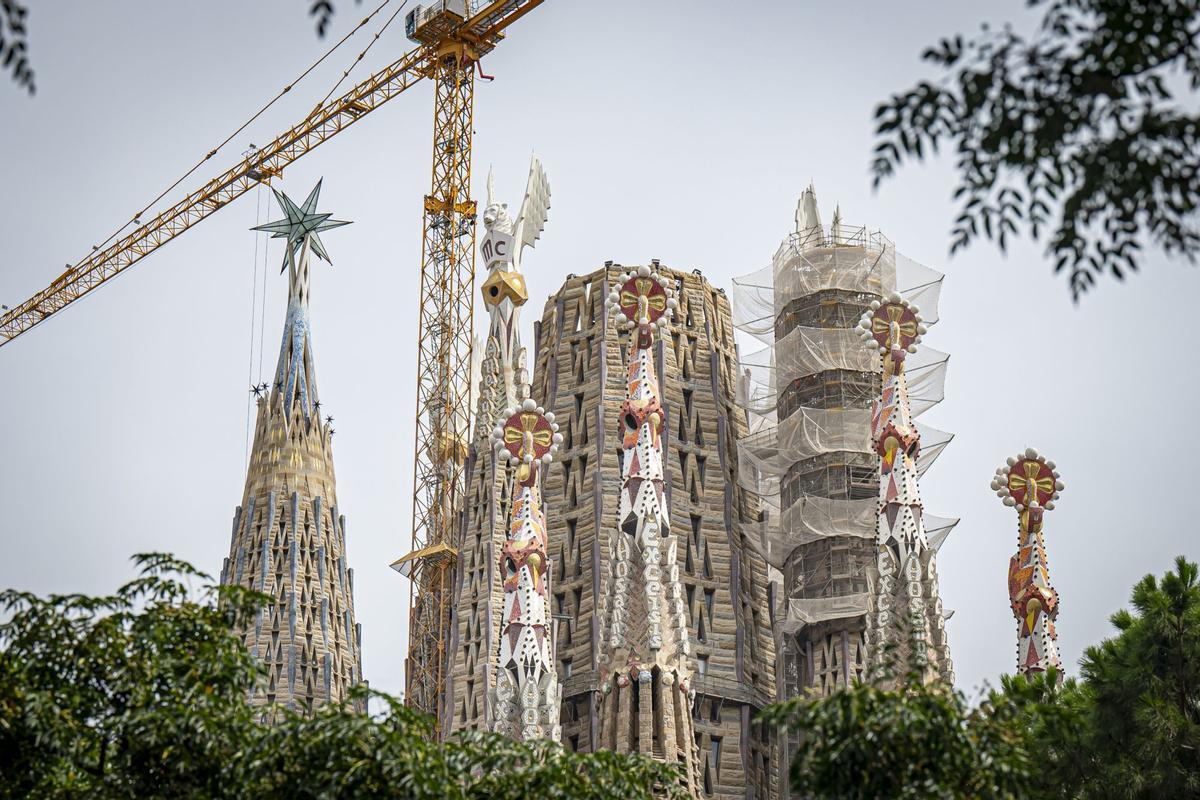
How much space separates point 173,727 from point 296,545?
1128 inches

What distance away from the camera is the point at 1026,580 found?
38062 millimetres

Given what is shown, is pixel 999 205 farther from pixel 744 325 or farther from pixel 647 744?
pixel 744 325

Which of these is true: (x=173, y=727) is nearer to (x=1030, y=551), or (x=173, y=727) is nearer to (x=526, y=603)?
(x=526, y=603)

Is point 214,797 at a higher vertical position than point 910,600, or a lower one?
lower

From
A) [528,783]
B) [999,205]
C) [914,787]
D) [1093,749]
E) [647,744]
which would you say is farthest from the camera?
[647,744]

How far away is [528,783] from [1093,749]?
29.5 feet

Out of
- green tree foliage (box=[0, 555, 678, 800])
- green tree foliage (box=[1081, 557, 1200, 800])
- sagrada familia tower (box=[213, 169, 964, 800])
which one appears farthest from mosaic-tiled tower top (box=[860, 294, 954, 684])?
green tree foliage (box=[0, 555, 678, 800])

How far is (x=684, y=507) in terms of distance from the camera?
42.2 metres

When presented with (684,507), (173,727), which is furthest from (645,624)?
(173,727)

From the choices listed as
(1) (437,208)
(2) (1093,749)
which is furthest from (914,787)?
(1) (437,208)

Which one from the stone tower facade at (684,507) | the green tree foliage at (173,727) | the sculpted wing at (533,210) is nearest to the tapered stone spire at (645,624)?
the stone tower facade at (684,507)

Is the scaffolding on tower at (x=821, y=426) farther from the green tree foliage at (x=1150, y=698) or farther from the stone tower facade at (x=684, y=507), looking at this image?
the green tree foliage at (x=1150, y=698)

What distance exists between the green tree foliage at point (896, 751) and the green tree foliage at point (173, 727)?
10.8ft

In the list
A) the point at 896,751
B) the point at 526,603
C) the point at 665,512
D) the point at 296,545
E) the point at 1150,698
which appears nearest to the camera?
the point at 896,751
